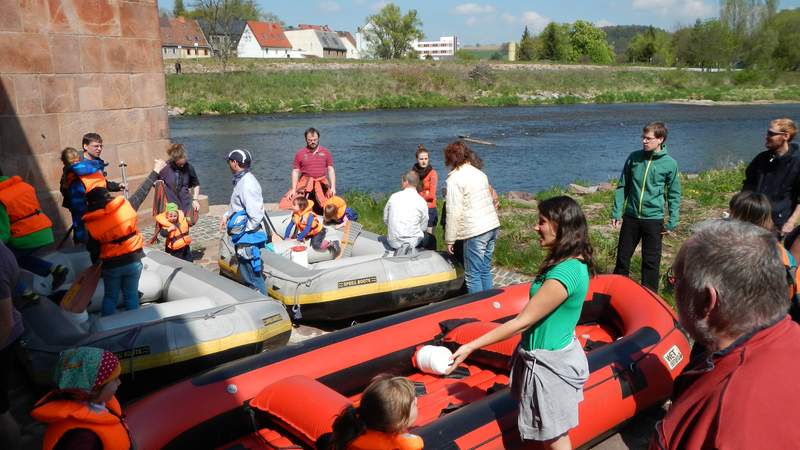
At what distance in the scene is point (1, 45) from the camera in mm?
6480

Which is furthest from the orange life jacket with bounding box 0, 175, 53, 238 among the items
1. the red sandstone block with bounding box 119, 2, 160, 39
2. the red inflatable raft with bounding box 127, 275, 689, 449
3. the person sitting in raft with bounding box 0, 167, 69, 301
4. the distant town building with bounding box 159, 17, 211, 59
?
the distant town building with bounding box 159, 17, 211, 59

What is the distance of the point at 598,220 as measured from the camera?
28.5 ft

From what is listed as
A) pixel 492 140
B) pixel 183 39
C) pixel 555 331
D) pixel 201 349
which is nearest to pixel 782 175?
pixel 555 331

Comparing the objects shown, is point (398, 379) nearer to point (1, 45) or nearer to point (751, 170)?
point (751, 170)

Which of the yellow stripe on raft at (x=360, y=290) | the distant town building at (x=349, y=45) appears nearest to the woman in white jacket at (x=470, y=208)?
the yellow stripe on raft at (x=360, y=290)

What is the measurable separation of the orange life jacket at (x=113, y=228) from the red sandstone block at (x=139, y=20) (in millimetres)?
4332

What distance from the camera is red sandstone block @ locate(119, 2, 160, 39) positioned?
7645 millimetres

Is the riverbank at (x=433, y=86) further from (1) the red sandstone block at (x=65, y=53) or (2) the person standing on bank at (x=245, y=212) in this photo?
(2) the person standing on bank at (x=245, y=212)

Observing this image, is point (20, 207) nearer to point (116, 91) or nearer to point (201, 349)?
point (201, 349)

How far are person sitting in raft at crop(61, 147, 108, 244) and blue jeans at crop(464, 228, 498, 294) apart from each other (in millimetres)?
3323

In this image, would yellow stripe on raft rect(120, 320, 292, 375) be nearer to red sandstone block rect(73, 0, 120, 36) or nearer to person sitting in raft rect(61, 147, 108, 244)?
person sitting in raft rect(61, 147, 108, 244)

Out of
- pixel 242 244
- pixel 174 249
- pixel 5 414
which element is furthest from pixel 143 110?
pixel 5 414

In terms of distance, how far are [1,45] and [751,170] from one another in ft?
24.3

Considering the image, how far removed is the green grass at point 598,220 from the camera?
677 cm
